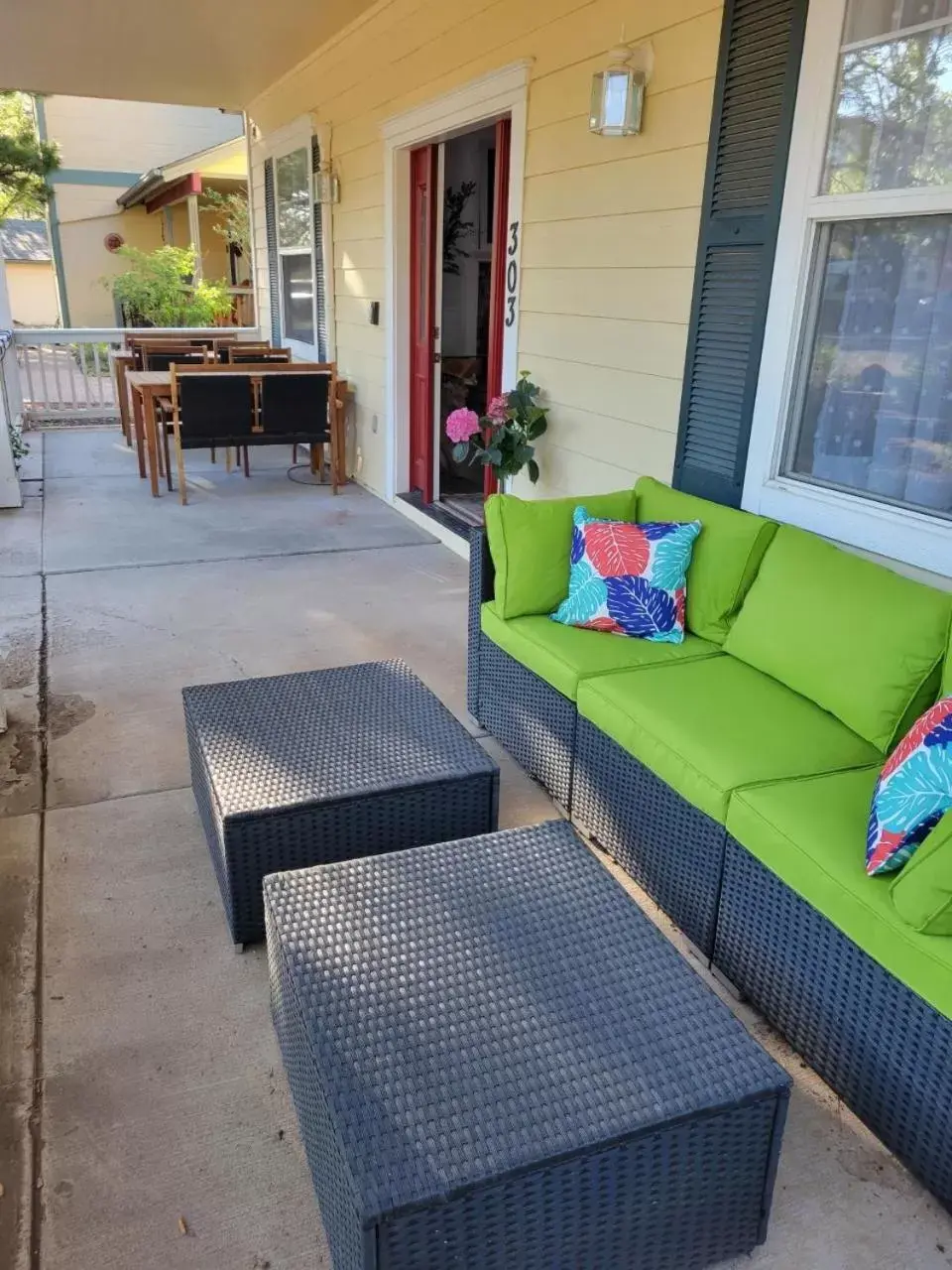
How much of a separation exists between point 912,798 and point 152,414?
17.9 feet

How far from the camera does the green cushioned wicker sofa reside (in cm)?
152

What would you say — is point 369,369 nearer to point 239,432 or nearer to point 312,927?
point 239,432

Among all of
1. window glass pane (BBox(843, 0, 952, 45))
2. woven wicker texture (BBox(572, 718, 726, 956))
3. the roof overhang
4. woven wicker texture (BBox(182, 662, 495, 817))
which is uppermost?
the roof overhang

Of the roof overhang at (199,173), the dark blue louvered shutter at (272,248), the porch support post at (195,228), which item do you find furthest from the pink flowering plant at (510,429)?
the porch support post at (195,228)

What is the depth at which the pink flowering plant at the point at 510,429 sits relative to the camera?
13.4 feet

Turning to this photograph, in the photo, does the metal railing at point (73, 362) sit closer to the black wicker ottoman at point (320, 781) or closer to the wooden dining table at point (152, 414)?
the wooden dining table at point (152, 414)

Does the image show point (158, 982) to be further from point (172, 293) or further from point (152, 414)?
point (172, 293)

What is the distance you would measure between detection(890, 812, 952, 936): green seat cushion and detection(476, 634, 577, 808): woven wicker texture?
110cm

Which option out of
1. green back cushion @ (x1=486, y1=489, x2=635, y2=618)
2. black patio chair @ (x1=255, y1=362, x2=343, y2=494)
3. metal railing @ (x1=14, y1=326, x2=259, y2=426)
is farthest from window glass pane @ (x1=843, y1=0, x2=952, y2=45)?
metal railing @ (x1=14, y1=326, x2=259, y2=426)

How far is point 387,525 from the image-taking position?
5.60 metres

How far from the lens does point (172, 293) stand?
11711 mm

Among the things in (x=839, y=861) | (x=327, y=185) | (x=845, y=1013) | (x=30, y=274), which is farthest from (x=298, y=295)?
(x=30, y=274)

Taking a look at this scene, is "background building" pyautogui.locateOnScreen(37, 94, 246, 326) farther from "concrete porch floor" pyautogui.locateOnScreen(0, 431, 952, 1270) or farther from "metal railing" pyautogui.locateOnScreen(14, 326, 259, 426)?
"concrete porch floor" pyautogui.locateOnScreen(0, 431, 952, 1270)

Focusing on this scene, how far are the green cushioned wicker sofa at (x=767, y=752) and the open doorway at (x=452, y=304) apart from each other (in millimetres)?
2180
